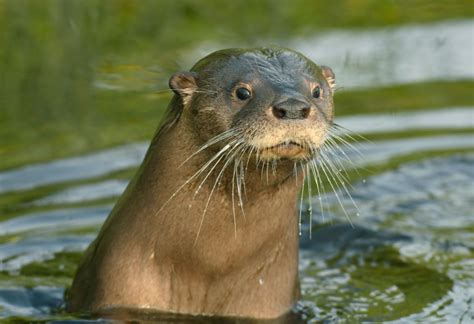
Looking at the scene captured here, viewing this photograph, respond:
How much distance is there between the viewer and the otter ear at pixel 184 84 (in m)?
6.71

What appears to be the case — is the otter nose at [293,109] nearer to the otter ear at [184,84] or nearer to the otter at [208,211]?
the otter at [208,211]

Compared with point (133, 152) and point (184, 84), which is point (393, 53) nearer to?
point (133, 152)

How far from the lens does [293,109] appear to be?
614 cm

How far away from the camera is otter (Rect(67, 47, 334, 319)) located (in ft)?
21.5

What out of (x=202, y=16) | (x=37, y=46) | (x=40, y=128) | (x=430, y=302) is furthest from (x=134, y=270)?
(x=202, y=16)

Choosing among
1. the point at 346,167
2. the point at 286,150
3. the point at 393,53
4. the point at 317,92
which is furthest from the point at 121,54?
the point at 286,150

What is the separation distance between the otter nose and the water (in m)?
1.31

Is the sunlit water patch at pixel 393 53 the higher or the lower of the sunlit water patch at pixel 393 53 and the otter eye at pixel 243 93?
the higher

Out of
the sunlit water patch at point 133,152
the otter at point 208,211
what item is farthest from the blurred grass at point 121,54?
the otter at point 208,211

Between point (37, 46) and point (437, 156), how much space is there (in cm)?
331

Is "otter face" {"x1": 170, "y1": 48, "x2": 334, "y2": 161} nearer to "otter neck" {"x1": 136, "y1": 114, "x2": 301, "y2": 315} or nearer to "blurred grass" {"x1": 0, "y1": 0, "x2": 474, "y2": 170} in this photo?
"otter neck" {"x1": 136, "y1": 114, "x2": 301, "y2": 315}

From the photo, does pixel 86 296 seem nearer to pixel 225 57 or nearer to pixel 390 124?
pixel 225 57

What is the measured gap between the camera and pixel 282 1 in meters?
12.7

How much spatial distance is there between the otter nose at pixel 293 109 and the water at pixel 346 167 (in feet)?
4.30
